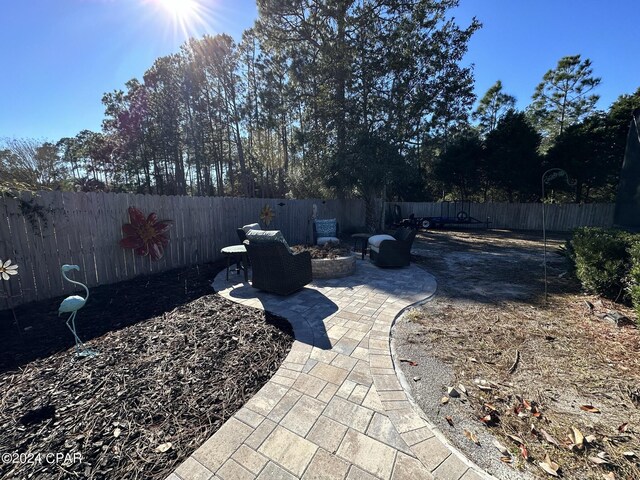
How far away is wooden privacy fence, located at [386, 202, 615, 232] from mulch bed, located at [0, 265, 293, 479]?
1359 cm

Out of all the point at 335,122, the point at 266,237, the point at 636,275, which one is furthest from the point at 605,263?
the point at 335,122

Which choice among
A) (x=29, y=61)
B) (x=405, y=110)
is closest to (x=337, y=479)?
(x=29, y=61)

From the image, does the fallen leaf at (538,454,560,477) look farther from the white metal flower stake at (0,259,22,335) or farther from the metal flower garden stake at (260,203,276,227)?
the metal flower garden stake at (260,203,276,227)

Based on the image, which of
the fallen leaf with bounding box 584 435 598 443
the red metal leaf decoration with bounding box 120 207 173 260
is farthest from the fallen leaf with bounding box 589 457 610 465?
the red metal leaf decoration with bounding box 120 207 173 260

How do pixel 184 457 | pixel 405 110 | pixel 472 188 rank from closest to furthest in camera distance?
1. pixel 184 457
2. pixel 405 110
3. pixel 472 188

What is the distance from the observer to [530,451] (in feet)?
4.82

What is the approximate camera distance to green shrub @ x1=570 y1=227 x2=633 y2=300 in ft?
11.0

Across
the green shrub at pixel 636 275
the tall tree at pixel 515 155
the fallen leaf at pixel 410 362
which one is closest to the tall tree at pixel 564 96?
the tall tree at pixel 515 155

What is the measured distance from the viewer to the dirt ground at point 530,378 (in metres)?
1.46

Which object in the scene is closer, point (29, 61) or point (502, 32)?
point (29, 61)

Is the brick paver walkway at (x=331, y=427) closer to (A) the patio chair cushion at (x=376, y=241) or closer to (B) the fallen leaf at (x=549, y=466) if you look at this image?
(B) the fallen leaf at (x=549, y=466)

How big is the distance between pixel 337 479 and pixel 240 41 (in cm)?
1605

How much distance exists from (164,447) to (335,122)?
34.6 ft

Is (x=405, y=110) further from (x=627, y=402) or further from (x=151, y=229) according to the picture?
(x=627, y=402)
